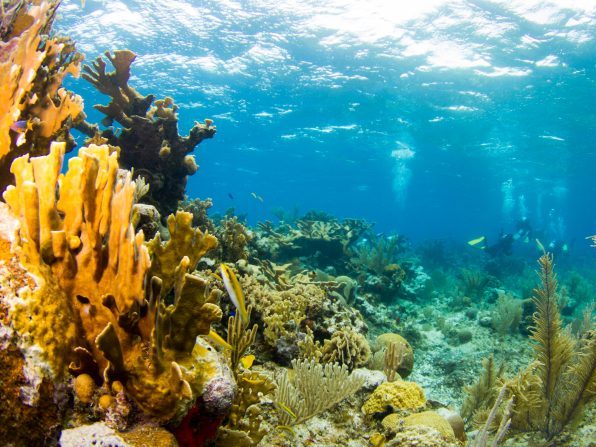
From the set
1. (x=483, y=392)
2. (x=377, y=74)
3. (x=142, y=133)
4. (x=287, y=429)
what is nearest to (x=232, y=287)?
(x=287, y=429)

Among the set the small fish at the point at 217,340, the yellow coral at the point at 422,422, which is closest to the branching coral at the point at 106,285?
the small fish at the point at 217,340

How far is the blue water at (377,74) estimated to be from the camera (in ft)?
48.3

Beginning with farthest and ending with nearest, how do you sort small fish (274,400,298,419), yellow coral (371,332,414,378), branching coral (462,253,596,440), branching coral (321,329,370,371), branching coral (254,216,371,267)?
branching coral (254,216,371,267)
yellow coral (371,332,414,378)
branching coral (321,329,370,371)
branching coral (462,253,596,440)
small fish (274,400,298,419)

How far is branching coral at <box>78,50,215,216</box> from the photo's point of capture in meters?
7.20

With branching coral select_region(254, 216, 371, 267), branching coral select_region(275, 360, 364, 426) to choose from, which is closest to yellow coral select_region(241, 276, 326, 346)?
branching coral select_region(275, 360, 364, 426)

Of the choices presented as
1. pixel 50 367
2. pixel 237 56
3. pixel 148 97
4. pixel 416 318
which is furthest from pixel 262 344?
pixel 237 56

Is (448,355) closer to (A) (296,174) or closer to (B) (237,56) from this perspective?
(B) (237,56)

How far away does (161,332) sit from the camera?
5.92 ft

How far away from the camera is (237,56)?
19.1m

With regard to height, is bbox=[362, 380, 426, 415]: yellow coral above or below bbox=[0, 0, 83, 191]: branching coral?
below

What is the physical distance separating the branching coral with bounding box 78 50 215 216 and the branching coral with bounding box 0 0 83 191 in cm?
275

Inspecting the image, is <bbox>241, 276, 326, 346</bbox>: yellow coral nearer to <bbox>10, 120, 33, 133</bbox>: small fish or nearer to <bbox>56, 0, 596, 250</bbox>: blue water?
<bbox>10, 120, 33, 133</bbox>: small fish

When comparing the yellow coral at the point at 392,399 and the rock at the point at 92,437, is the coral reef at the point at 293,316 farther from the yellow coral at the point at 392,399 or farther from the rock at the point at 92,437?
the rock at the point at 92,437

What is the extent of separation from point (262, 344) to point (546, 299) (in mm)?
3745
